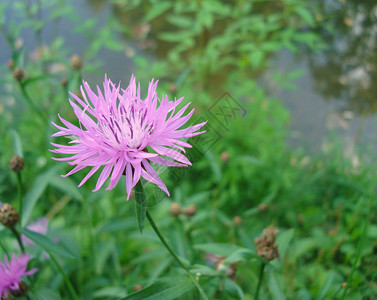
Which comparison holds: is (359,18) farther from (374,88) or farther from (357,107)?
(357,107)

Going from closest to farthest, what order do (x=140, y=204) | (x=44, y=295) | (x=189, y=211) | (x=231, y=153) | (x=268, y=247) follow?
(x=140, y=204), (x=268, y=247), (x=44, y=295), (x=189, y=211), (x=231, y=153)

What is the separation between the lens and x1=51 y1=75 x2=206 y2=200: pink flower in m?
0.62

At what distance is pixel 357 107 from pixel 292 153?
900 mm

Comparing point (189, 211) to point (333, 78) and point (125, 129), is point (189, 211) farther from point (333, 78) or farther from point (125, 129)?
point (333, 78)

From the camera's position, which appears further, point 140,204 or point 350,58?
point 350,58

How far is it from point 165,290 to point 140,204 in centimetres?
22

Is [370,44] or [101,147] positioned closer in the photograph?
[101,147]

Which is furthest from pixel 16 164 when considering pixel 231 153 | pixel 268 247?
pixel 231 153

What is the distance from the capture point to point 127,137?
66cm

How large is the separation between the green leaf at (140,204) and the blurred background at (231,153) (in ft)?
0.11

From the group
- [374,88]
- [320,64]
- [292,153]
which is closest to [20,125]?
[292,153]

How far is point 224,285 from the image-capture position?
0.91m

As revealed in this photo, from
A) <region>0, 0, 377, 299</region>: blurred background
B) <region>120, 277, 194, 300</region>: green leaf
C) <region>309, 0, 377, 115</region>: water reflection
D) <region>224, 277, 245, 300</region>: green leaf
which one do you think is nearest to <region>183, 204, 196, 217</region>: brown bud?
<region>0, 0, 377, 299</region>: blurred background

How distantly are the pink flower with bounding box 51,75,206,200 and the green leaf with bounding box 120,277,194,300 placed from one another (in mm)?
228
